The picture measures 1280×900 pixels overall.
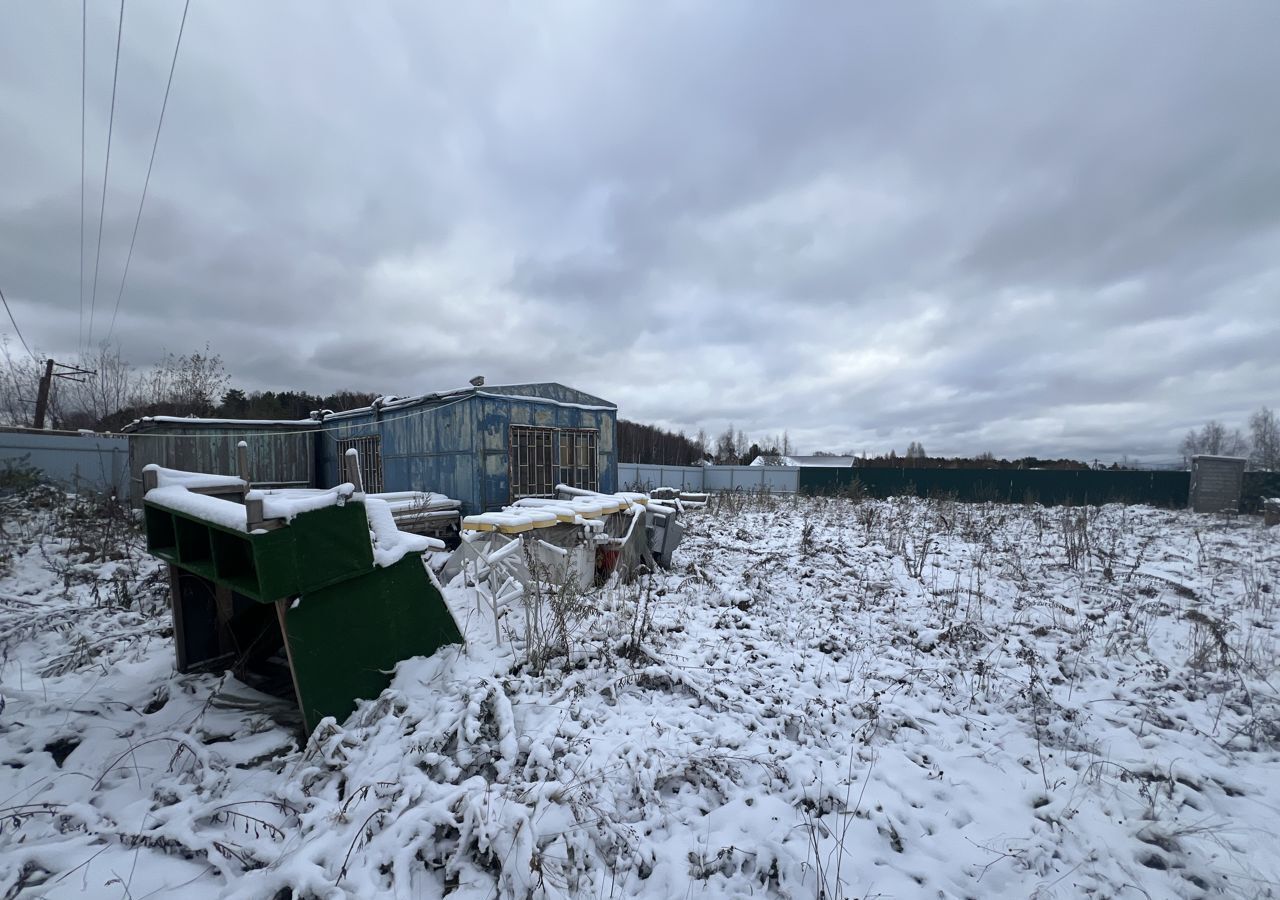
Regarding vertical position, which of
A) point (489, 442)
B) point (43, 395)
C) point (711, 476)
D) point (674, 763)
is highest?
point (43, 395)

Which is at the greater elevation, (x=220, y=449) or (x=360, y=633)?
(x=220, y=449)

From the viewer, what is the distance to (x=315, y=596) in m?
2.82

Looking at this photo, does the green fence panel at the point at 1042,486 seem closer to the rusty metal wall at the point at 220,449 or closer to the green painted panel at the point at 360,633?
the rusty metal wall at the point at 220,449

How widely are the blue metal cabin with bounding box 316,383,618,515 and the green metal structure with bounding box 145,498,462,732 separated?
5521mm

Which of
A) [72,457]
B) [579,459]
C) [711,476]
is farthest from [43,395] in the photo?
[711,476]

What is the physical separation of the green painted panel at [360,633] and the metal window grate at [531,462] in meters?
6.14

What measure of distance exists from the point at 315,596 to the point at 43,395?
24782 millimetres

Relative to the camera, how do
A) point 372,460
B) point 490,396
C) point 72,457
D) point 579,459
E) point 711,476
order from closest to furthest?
point 490,396 < point 579,459 < point 372,460 < point 72,457 < point 711,476

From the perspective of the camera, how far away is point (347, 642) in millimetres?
2967

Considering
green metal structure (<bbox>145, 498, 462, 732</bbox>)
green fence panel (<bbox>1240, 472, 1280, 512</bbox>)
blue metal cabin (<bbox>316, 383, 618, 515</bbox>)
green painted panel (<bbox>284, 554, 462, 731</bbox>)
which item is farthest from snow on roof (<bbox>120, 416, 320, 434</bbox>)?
green fence panel (<bbox>1240, 472, 1280, 512</bbox>)

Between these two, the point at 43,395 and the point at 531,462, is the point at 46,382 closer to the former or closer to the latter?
the point at 43,395

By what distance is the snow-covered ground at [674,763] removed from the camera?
2113mm

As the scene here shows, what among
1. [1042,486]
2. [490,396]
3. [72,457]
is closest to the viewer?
[490,396]

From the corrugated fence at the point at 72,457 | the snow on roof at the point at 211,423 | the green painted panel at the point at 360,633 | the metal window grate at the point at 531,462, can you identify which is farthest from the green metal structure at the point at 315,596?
the snow on roof at the point at 211,423
